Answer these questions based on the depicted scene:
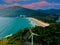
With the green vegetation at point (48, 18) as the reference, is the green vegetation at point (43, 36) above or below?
below

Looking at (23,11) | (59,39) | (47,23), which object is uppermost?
(23,11)

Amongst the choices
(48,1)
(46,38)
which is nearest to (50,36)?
(46,38)

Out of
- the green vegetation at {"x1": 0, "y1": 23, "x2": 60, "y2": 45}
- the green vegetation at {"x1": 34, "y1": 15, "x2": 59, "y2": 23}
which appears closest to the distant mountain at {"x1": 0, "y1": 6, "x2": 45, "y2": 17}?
the green vegetation at {"x1": 34, "y1": 15, "x2": 59, "y2": 23}

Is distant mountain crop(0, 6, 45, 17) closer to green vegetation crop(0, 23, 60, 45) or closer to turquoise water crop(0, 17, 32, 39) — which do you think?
turquoise water crop(0, 17, 32, 39)

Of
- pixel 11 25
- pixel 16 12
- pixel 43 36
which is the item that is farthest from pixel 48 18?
pixel 11 25

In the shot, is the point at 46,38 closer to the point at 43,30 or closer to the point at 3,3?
the point at 43,30

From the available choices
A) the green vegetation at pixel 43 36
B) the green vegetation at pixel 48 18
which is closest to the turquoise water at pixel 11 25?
the green vegetation at pixel 43 36

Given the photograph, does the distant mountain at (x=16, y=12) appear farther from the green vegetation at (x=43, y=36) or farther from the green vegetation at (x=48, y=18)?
the green vegetation at (x=43, y=36)
